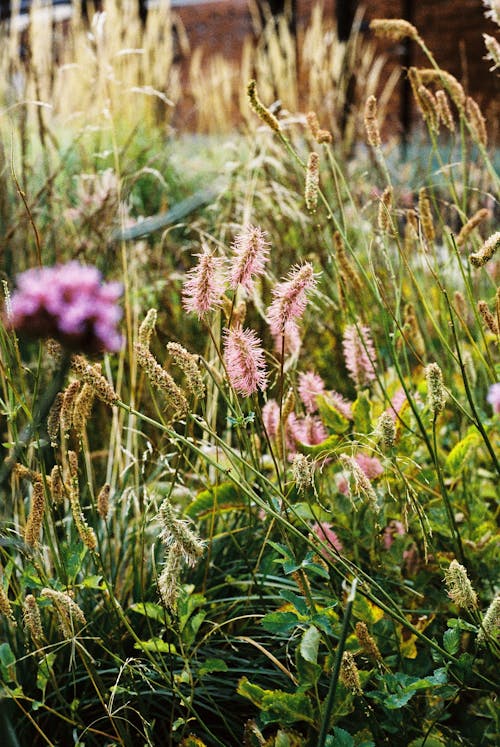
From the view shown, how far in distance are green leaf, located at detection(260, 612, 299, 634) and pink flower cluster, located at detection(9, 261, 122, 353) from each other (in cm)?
54

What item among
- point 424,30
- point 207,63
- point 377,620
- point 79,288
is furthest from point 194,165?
point 207,63

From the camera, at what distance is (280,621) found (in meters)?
0.94

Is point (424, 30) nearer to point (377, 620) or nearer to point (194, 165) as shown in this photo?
point (194, 165)

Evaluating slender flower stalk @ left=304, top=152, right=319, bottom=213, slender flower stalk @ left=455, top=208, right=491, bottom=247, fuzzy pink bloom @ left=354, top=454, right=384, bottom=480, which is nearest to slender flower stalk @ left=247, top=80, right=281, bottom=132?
slender flower stalk @ left=304, top=152, right=319, bottom=213

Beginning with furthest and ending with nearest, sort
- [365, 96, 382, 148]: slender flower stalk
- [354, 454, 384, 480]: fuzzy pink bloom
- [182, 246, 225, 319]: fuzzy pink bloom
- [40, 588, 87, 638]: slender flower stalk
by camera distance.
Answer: [354, 454, 384, 480]: fuzzy pink bloom
[365, 96, 382, 148]: slender flower stalk
[182, 246, 225, 319]: fuzzy pink bloom
[40, 588, 87, 638]: slender flower stalk

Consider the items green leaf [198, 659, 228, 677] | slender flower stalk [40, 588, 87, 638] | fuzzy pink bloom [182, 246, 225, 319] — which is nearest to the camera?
slender flower stalk [40, 588, 87, 638]

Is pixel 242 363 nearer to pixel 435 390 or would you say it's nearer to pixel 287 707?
pixel 435 390

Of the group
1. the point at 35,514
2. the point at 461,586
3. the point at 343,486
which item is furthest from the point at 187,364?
the point at 343,486

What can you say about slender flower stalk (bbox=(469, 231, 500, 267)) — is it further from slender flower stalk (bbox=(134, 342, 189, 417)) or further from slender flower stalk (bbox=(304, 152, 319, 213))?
slender flower stalk (bbox=(134, 342, 189, 417))

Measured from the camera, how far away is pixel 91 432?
2.07 meters

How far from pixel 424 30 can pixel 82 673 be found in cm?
1039

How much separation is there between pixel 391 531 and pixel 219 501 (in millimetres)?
289

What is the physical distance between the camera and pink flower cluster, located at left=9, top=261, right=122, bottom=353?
0.47 m

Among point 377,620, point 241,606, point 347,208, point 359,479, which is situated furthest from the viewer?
point 347,208
